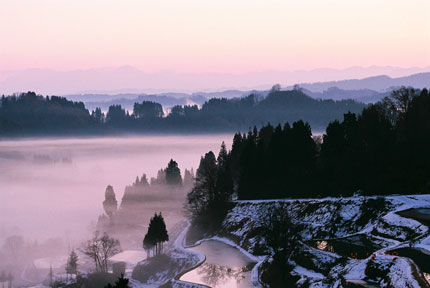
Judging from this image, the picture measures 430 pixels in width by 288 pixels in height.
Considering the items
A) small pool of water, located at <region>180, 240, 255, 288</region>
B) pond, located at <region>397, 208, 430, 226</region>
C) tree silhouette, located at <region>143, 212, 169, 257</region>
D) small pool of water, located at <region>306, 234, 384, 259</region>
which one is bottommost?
tree silhouette, located at <region>143, 212, 169, 257</region>

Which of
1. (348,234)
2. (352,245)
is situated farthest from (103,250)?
(352,245)

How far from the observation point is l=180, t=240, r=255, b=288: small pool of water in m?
46.5

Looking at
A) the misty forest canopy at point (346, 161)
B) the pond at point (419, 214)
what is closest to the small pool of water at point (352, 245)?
the pond at point (419, 214)

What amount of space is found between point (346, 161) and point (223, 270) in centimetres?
3093

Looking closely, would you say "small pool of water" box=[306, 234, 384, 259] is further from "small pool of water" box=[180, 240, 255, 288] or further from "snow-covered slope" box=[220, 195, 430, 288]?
"small pool of water" box=[180, 240, 255, 288]

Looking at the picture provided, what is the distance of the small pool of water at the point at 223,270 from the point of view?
46531 millimetres

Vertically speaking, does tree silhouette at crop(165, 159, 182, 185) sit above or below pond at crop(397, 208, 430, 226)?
below

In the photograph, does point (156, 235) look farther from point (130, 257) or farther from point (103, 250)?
point (130, 257)

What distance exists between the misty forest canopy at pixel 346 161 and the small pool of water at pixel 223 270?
18.8 metres

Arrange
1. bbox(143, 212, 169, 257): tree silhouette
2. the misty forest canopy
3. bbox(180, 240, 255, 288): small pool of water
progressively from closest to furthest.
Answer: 1. bbox(180, 240, 255, 288): small pool of water
2. the misty forest canopy
3. bbox(143, 212, 169, 257): tree silhouette

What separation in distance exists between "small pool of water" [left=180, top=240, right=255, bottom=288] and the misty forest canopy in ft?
61.6

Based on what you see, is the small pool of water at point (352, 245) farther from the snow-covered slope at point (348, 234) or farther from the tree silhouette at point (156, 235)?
the tree silhouette at point (156, 235)

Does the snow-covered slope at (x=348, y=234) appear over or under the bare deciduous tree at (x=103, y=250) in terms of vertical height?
over

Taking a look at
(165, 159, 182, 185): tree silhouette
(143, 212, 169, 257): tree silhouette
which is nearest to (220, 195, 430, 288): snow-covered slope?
(143, 212, 169, 257): tree silhouette
